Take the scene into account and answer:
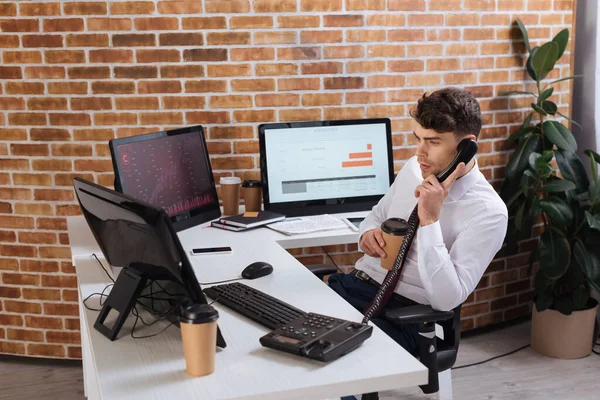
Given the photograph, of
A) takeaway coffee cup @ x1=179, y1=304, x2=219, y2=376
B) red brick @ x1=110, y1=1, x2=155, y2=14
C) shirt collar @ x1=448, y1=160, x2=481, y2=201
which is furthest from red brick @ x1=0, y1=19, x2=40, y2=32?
takeaway coffee cup @ x1=179, y1=304, x2=219, y2=376

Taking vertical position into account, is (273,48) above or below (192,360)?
above

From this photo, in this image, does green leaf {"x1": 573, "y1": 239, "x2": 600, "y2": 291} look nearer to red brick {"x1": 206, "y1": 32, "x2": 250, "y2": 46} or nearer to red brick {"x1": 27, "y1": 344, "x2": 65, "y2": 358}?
red brick {"x1": 206, "y1": 32, "x2": 250, "y2": 46}

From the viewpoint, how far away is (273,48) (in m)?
3.37

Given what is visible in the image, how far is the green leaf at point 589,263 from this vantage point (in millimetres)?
3395

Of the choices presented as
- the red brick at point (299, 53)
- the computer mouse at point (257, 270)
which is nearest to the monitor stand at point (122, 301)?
the computer mouse at point (257, 270)

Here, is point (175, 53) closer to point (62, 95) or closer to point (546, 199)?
point (62, 95)

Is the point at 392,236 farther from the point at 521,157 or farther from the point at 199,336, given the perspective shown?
the point at 521,157

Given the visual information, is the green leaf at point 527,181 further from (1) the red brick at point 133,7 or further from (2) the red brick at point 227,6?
(1) the red brick at point 133,7

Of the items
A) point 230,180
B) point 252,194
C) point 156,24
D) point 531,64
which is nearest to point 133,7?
point 156,24

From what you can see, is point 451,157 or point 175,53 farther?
point 175,53

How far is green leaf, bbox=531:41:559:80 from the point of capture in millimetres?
3488

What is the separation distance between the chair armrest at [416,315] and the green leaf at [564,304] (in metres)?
1.57

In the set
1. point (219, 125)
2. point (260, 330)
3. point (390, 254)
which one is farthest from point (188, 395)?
point (219, 125)

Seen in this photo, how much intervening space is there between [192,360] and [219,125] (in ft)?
6.52
